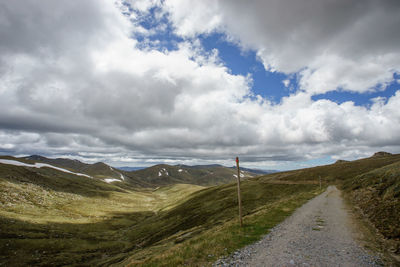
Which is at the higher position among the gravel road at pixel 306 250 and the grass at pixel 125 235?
the gravel road at pixel 306 250

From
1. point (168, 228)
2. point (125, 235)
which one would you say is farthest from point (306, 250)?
point (125, 235)

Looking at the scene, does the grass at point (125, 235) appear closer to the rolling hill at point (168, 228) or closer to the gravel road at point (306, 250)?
the rolling hill at point (168, 228)

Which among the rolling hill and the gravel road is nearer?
the gravel road

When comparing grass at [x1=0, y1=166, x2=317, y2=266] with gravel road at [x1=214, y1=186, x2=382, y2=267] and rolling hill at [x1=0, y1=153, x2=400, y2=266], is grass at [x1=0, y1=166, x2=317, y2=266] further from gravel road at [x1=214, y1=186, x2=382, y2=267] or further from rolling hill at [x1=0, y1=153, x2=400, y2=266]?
gravel road at [x1=214, y1=186, x2=382, y2=267]

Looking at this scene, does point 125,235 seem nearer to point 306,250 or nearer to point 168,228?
point 168,228

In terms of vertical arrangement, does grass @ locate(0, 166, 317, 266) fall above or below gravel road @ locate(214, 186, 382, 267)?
below

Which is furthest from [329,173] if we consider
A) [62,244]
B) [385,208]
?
[62,244]

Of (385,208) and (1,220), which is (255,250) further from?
(1,220)

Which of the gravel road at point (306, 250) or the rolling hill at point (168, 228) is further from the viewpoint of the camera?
the rolling hill at point (168, 228)

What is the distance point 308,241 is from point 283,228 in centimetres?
502

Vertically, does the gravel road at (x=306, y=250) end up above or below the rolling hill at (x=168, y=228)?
above

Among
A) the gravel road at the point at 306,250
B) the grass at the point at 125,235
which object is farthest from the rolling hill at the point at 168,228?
the gravel road at the point at 306,250

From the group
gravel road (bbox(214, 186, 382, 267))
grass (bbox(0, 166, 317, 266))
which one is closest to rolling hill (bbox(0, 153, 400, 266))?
grass (bbox(0, 166, 317, 266))

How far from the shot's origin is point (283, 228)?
21531 mm
